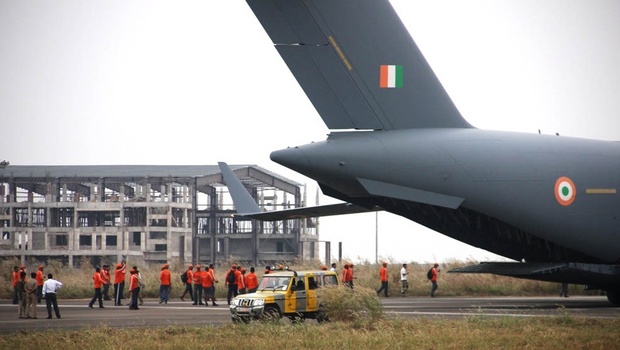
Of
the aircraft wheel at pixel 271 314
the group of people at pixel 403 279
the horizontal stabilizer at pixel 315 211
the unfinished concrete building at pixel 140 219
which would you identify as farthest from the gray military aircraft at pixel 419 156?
the unfinished concrete building at pixel 140 219

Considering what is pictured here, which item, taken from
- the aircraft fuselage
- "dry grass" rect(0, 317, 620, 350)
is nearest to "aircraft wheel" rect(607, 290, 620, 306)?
the aircraft fuselage

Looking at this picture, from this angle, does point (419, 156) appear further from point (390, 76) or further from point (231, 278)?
point (231, 278)

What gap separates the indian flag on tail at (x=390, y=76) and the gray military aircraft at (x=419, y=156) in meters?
0.02

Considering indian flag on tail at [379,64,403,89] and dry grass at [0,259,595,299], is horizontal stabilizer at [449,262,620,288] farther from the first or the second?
dry grass at [0,259,595,299]

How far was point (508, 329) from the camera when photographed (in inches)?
696

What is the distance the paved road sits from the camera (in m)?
21.9

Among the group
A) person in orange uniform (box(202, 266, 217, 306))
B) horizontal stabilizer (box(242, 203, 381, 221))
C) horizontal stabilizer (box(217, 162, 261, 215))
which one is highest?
horizontal stabilizer (box(217, 162, 261, 215))

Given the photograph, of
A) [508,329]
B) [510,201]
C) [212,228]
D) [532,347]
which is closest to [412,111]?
[510,201]

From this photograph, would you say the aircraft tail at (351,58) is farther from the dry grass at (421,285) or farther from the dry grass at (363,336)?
the dry grass at (421,285)

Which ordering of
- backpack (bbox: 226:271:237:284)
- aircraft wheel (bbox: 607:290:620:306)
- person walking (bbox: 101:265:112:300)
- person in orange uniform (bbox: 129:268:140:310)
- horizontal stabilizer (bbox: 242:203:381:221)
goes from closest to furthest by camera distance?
aircraft wheel (bbox: 607:290:620:306)
person in orange uniform (bbox: 129:268:140:310)
horizontal stabilizer (bbox: 242:203:381:221)
backpack (bbox: 226:271:237:284)
person walking (bbox: 101:265:112:300)

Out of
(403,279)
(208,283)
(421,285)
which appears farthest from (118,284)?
(421,285)

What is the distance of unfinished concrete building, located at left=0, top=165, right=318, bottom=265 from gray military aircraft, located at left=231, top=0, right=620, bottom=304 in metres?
35.9

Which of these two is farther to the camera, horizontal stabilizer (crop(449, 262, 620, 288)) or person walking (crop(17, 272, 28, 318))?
person walking (crop(17, 272, 28, 318))

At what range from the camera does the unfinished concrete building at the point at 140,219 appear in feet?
195
